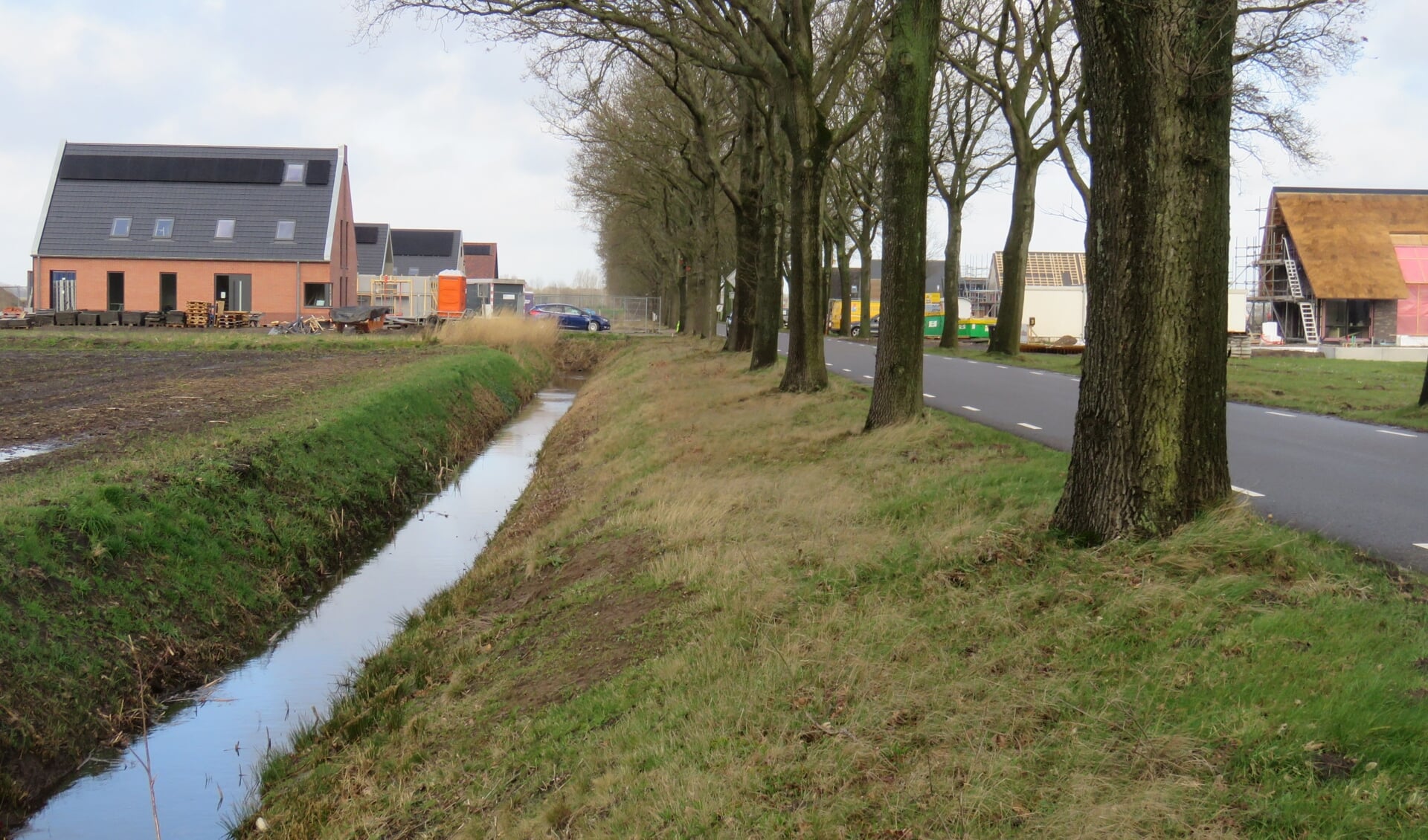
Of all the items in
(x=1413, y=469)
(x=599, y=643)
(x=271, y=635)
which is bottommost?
(x=271, y=635)

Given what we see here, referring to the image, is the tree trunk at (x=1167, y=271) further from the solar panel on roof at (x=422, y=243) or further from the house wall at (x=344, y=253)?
the solar panel on roof at (x=422, y=243)

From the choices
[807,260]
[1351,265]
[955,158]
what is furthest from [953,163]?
[1351,265]

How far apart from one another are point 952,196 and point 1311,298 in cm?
2732

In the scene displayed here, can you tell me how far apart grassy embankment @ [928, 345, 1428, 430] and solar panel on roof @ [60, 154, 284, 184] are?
40.5m

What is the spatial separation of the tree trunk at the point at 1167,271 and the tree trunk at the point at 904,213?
20.2 feet

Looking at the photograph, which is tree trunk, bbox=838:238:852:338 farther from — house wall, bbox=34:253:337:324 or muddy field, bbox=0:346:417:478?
house wall, bbox=34:253:337:324

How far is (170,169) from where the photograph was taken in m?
59.5

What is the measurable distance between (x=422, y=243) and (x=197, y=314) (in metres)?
46.6

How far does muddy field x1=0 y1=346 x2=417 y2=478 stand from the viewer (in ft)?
46.8

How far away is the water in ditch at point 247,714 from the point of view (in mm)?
6949

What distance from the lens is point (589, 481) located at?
14.7 m

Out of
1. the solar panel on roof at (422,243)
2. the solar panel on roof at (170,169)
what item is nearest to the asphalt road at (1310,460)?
the solar panel on roof at (170,169)

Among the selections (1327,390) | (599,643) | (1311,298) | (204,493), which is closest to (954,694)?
(599,643)

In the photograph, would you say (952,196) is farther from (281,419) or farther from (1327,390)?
(281,419)
